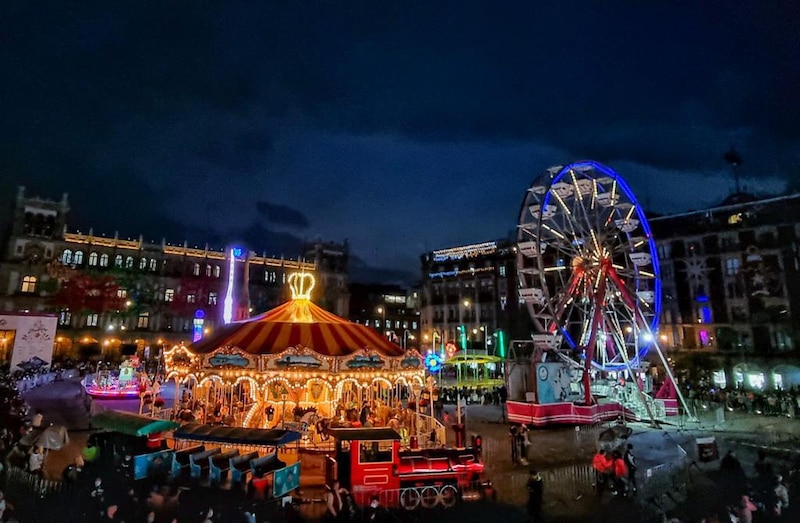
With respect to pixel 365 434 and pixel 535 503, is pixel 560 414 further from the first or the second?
pixel 365 434

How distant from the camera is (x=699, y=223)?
48.5 metres

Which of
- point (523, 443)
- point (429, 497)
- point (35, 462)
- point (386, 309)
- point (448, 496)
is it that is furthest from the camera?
point (386, 309)

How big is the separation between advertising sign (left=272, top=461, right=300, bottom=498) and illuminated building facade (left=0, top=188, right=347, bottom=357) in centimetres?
3989

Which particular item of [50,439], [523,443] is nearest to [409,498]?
[523,443]

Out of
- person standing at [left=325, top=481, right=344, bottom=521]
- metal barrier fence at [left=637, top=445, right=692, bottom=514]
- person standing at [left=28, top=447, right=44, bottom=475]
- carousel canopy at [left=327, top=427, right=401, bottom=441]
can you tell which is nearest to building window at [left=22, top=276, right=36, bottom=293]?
person standing at [left=28, top=447, right=44, bottom=475]

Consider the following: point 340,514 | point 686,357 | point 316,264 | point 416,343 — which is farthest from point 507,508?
point 416,343

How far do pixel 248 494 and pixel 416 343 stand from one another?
76.3m

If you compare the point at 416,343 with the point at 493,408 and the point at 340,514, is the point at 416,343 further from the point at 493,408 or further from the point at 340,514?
the point at 340,514

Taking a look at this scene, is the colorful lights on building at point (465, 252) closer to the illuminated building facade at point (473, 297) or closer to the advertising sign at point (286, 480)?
the illuminated building facade at point (473, 297)

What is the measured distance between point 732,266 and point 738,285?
1.97 m

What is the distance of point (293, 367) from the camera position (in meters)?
17.8

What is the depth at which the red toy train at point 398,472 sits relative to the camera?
39.3 ft

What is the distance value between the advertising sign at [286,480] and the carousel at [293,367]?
13.2 ft

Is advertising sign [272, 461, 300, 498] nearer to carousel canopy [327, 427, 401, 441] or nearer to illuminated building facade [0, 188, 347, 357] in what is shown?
carousel canopy [327, 427, 401, 441]
